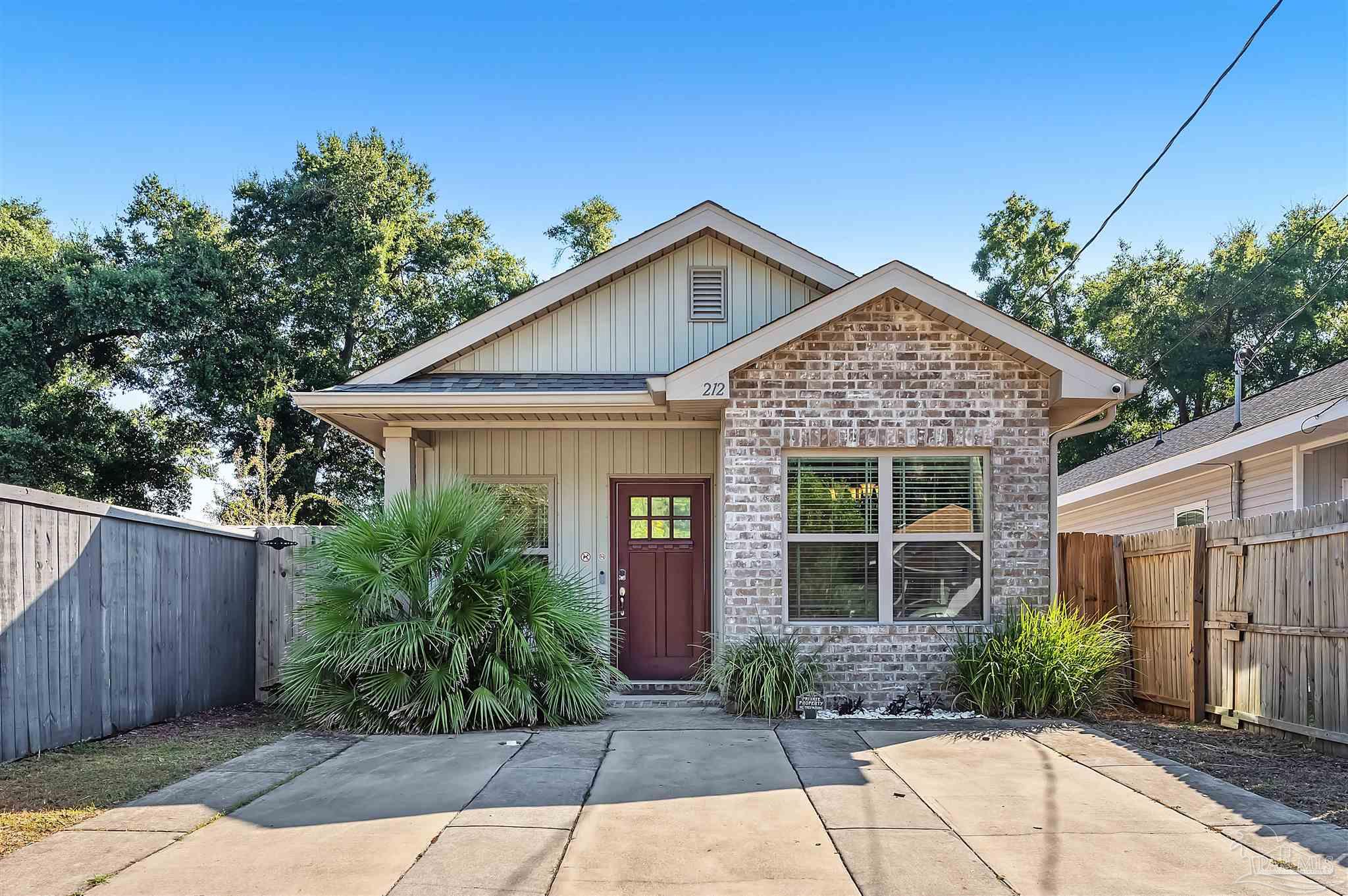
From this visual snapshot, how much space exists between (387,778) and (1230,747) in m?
5.84

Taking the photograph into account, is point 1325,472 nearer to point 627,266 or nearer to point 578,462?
point 627,266

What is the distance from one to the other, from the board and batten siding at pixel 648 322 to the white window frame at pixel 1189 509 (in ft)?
24.6

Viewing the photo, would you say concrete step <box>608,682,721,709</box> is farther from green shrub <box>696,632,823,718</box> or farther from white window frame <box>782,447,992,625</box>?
white window frame <box>782,447,992,625</box>

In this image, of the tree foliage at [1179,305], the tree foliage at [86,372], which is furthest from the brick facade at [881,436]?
the tree foliage at [1179,305]

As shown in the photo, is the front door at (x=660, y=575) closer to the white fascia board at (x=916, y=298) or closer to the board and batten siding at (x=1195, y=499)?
the white fascia board at (x=916, y=298)

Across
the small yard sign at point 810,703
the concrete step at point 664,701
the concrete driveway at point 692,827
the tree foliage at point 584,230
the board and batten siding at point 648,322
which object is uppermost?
the tree foliage at point 584,230

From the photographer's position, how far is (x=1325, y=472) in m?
11.5

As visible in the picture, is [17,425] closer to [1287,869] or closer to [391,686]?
[391,686]

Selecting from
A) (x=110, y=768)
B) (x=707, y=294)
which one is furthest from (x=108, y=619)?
(x=707, y=294)

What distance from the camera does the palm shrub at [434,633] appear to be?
779cm

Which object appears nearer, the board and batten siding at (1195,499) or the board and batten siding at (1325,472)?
the board and batten siding at (1325,472)

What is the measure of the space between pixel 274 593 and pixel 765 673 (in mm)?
5182

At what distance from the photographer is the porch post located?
988 cm

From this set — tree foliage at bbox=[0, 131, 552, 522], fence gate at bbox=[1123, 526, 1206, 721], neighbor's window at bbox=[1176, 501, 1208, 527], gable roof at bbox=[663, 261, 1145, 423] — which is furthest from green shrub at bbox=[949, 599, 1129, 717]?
tree foliage at bbox=[0, 131, 552, 522]
